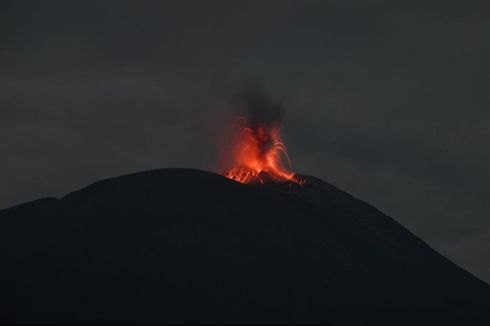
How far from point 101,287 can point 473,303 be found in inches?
2974

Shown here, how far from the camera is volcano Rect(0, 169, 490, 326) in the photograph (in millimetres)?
157625

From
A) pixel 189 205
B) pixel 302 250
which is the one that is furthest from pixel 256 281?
pixel 189 205

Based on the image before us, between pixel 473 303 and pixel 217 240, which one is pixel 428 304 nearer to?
pixel 473 303

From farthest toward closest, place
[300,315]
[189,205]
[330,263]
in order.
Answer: [189,205] → [330,263] → [300,315]

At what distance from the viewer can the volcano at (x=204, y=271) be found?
15762 centimetres

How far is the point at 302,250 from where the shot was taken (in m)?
185

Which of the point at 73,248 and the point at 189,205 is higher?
the point at 189,205

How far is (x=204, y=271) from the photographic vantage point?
168625mm

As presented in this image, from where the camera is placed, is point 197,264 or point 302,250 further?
point 302,250

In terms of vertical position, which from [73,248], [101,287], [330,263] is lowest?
[101,287]

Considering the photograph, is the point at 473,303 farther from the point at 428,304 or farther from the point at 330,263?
the point at 330,263

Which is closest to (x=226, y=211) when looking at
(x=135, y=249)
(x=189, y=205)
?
(x=189, y=205)

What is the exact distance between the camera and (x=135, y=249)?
17838 centimetres

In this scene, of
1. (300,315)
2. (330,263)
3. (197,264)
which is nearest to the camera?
(300,315)
